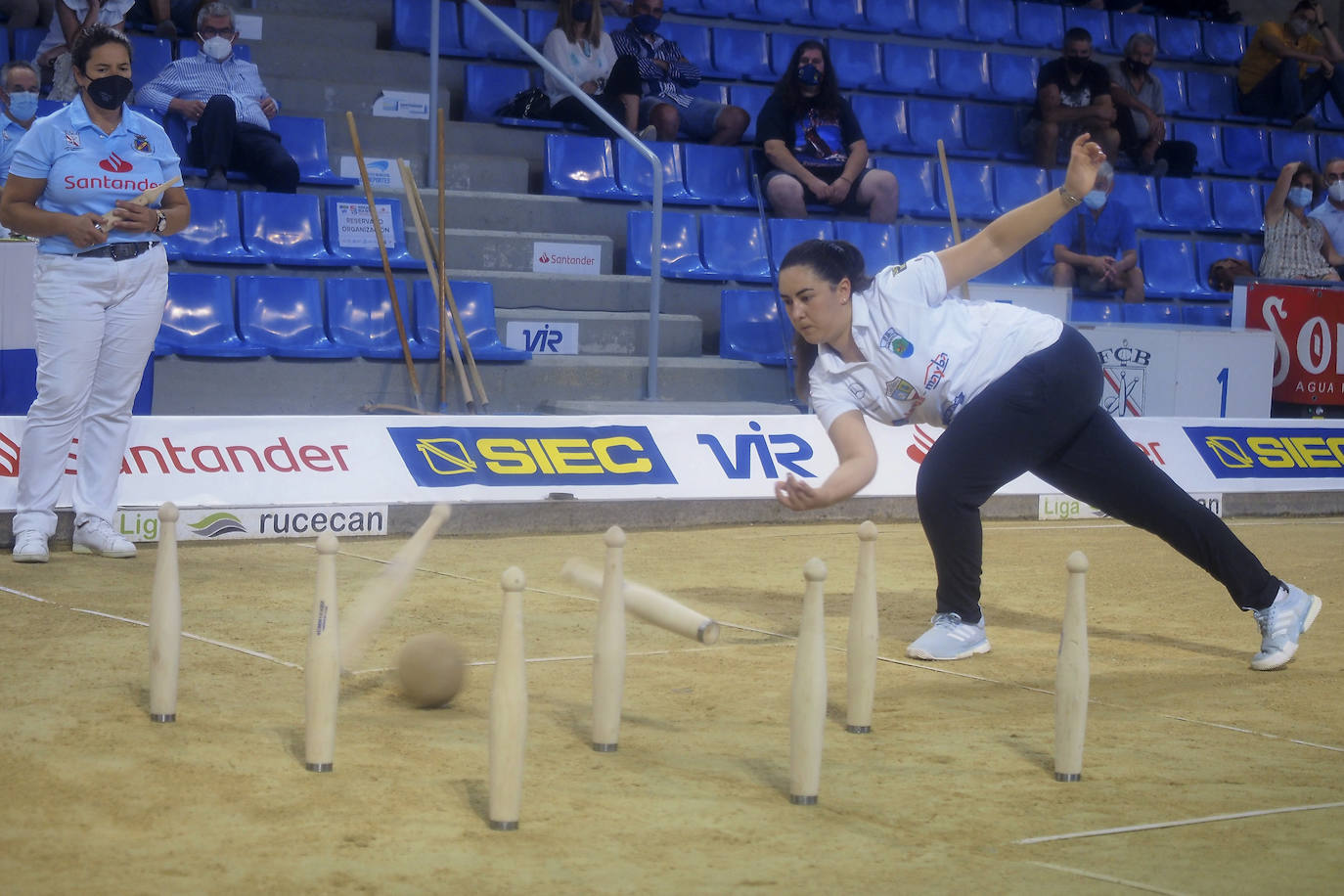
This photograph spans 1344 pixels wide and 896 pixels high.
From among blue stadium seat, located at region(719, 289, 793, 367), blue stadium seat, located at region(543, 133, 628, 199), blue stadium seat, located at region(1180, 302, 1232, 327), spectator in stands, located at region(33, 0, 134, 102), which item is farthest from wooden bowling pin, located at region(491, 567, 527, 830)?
blue stadium seat, located at region(1180, 302, 1232, 327)

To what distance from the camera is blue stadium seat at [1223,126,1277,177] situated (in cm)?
1662

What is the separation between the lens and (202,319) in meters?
10.7

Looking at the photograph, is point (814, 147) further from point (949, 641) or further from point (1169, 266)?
point (949, 641)

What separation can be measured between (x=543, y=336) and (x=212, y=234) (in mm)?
2553

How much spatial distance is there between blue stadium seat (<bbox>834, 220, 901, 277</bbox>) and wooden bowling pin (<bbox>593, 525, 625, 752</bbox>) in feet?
28.9

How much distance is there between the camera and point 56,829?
364 cm

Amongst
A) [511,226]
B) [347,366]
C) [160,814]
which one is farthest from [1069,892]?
[511,226]

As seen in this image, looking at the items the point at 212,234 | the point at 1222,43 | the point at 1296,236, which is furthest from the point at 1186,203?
the point at 212,234

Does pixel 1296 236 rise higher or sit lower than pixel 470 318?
higher

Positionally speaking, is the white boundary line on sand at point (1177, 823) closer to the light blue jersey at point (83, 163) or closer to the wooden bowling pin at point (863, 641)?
the wooden bowling pin at point (863, 641)

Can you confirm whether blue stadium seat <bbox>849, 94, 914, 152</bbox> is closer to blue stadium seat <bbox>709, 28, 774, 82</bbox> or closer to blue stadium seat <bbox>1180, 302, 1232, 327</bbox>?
blue stadium seat <bbox>709, 28, 774, 82</bbox>

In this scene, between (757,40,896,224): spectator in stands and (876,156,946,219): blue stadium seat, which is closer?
(757,40,896,224): spectator in stands

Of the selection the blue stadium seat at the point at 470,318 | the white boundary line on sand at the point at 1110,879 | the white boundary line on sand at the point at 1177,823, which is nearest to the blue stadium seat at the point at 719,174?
the blue stadium seat at the point at 470,318

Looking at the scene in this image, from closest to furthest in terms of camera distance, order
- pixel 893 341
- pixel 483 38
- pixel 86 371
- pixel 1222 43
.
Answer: pixel 893 341 → pixel 86 371 → pixel 483 38 → pixel 1222 43
